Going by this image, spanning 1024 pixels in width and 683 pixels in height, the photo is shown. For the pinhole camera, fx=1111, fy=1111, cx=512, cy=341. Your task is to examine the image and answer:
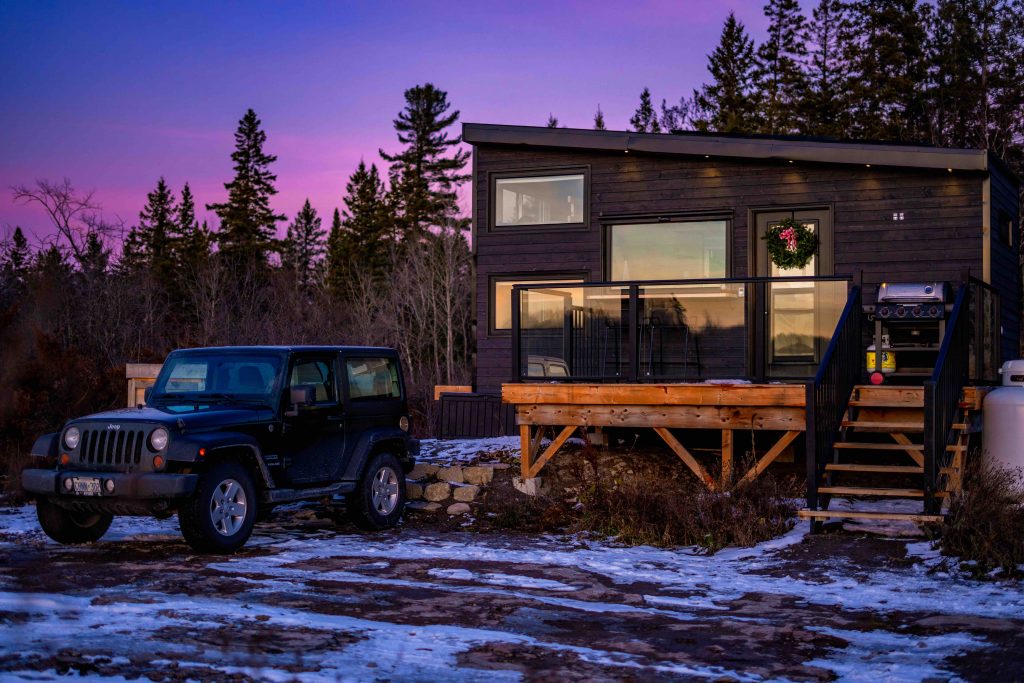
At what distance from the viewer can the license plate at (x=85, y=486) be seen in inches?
376

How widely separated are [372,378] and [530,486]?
247 centimetres

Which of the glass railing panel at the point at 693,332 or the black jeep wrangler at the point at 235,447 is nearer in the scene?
the black jeep wrangler at the point at 235,447

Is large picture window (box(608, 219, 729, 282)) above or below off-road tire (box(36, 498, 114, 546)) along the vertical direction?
above

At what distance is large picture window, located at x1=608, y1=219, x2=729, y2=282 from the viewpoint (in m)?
16.1

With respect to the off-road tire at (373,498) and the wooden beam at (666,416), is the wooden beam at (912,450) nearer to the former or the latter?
Result: the wooden beam at (666,416)

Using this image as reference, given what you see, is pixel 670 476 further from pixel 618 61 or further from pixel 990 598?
pixel 618 61

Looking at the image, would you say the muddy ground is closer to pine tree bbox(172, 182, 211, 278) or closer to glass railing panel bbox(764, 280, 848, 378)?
glass railing panel bbox(764, 280, 848, 378)

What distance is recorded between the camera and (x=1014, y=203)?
16703mm

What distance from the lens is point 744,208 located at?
15.9m

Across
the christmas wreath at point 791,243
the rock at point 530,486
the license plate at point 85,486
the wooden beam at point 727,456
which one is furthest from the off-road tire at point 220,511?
the christmas wreath at point 791,243

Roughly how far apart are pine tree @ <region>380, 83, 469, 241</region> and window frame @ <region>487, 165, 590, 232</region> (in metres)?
36.1

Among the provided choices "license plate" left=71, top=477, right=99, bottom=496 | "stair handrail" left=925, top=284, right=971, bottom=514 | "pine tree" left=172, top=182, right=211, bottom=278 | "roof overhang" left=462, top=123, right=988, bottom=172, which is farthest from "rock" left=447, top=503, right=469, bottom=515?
"pine tree" left=172, top=182, right=211, bottom=278

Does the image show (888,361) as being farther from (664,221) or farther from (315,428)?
(315,428)

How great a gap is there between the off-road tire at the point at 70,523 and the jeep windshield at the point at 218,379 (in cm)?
126
